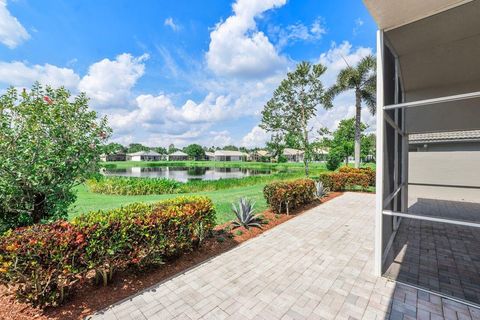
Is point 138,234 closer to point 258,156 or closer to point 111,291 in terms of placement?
point 111,291

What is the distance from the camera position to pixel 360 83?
17.4 metres

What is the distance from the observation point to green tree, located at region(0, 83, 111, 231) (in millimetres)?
3471

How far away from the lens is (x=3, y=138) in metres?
3.51

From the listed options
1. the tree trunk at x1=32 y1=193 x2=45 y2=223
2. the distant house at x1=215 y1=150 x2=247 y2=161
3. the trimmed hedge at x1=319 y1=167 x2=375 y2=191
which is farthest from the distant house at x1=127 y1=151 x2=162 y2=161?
the tree trunk at x1=32 y1=193 x2=45 y2=223

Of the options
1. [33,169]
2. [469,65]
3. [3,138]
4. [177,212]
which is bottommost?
[177,212]

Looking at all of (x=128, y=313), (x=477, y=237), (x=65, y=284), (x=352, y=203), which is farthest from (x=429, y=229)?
(x=65, y=284)

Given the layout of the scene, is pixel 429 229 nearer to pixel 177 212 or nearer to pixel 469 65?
pixel 469 65

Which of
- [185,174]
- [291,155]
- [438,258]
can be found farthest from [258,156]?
[438,258]

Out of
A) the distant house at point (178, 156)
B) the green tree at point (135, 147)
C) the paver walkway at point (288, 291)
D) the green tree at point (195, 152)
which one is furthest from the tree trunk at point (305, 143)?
the green tree at point (135, 147)

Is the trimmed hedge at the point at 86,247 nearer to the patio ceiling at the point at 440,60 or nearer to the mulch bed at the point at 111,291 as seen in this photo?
the mulch bed at the point at 111,291

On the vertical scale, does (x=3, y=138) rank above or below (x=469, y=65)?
below

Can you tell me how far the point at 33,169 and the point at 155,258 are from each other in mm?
2482

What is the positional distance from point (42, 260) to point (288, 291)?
333 centimetres

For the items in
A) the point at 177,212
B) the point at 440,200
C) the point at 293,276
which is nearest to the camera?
the point at 293,276
